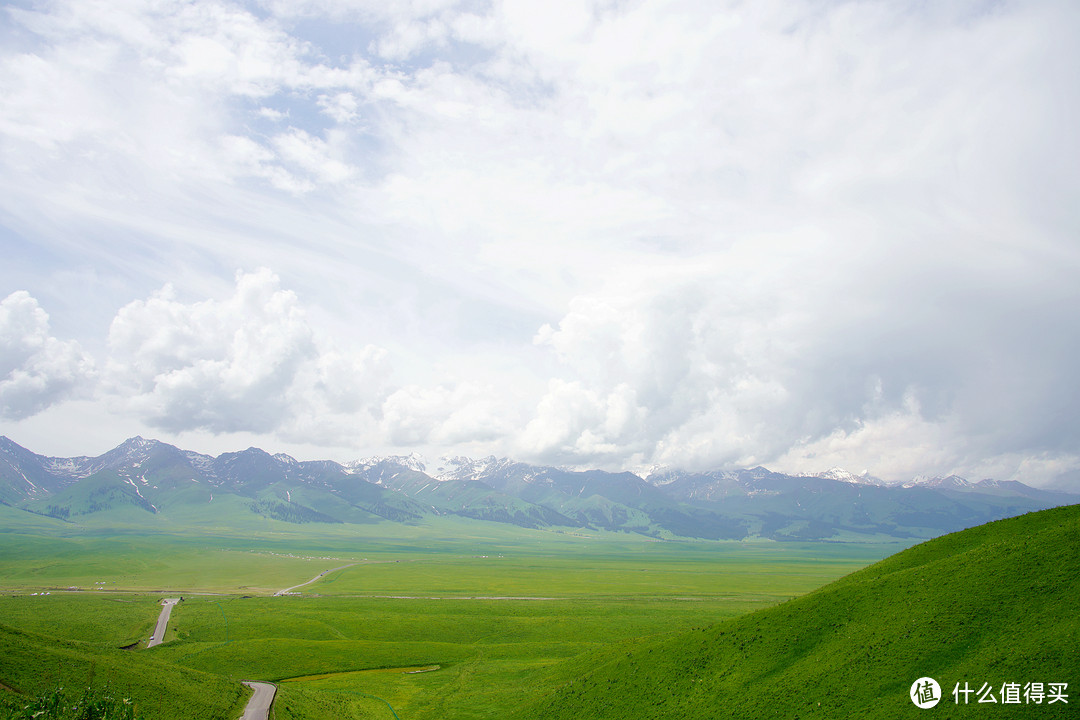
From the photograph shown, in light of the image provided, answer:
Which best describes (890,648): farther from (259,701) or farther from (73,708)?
(73,708)

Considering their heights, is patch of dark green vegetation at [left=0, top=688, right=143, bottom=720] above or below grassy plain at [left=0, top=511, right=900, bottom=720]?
above

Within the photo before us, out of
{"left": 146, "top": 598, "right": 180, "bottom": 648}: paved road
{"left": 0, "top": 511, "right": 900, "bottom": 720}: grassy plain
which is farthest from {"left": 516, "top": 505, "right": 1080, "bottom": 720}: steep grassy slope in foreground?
{"left": 146, "top": 598, "right": 180, "bottom": 648}: paved road

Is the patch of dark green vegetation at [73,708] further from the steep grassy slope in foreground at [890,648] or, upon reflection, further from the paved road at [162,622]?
the paved road at [162,622]

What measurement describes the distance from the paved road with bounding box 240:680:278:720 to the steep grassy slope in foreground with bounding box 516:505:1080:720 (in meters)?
29.5

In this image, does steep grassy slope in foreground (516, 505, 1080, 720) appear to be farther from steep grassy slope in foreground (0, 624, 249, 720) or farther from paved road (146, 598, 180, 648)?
paved road (146, 598, 180, 648)

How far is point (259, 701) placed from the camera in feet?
213

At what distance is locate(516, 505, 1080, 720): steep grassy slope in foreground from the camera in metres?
40.2

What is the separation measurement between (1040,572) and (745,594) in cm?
16578

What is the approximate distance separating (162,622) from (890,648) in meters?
142

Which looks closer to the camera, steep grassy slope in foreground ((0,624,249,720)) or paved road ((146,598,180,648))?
steep grassy slope in foreground ((0,624,249,720))

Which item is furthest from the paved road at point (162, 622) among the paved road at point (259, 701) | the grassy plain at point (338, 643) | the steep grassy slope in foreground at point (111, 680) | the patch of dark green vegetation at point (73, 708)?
the patch of dark green vegetation at point (73, 708)

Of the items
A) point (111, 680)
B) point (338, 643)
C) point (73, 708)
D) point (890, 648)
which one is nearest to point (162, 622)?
point (338, 643)

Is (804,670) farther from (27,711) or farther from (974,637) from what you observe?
(27,711)

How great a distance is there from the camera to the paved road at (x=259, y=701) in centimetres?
5891
